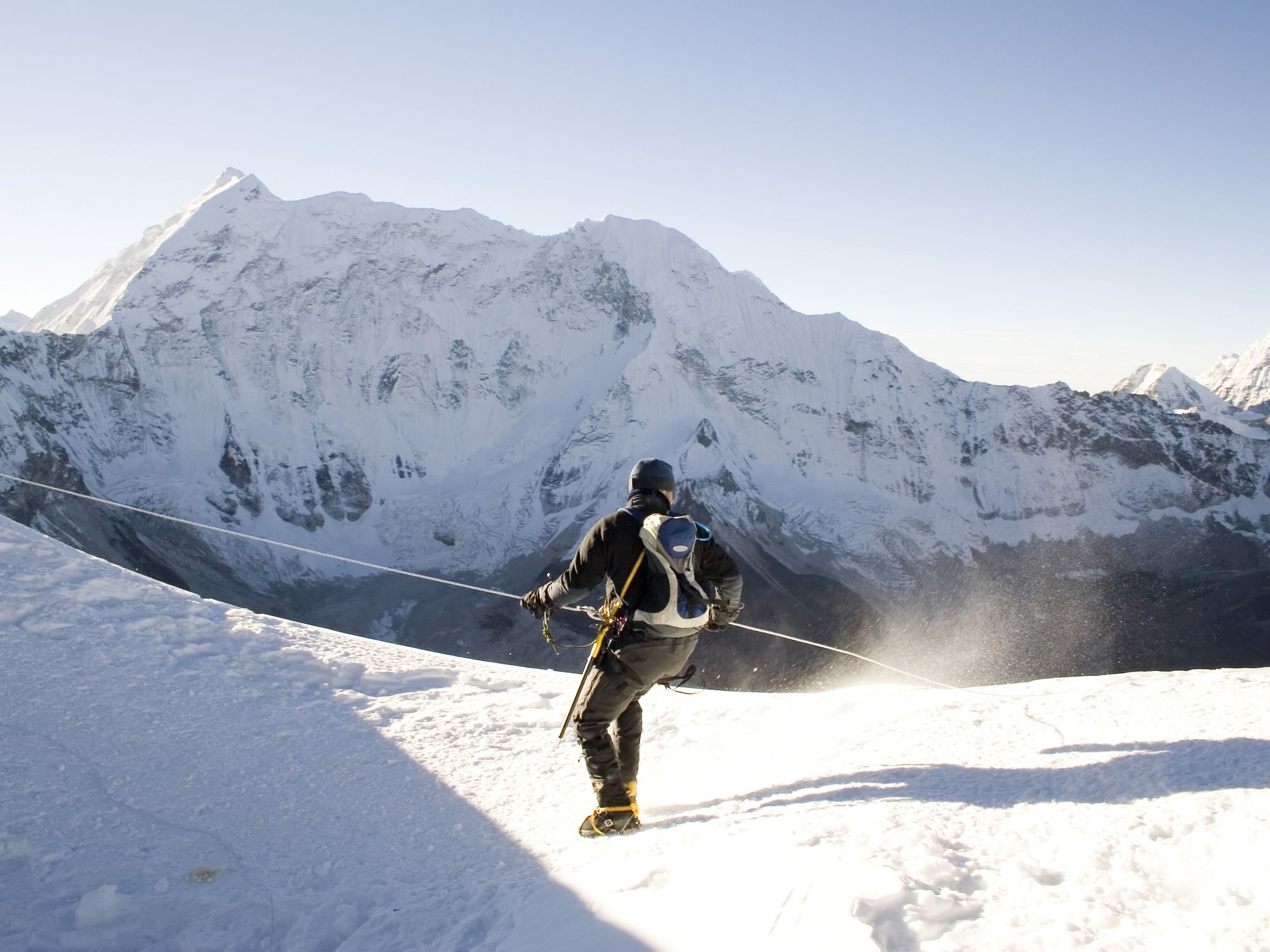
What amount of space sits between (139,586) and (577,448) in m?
110

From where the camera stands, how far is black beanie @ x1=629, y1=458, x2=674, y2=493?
213 inches

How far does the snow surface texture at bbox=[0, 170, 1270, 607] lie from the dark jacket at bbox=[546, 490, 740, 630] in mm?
97887

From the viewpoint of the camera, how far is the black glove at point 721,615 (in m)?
5.54

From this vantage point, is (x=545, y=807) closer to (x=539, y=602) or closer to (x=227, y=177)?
(x=539, y=602)

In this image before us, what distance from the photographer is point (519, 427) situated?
129 metres

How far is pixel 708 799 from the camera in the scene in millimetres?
5320

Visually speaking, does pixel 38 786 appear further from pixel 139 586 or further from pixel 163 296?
pixel 163 296

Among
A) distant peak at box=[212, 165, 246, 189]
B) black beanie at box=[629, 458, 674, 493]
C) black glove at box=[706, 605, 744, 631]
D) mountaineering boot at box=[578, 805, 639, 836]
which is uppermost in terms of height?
distant peak at box=[212, 165, 246, 189]

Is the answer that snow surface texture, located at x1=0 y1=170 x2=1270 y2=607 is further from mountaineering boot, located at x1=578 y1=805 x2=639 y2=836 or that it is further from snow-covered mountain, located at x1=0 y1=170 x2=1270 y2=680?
mountaineering boot, located at x1=578 y1=805 x2=639 y2=836

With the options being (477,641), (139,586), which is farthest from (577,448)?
(139,586)

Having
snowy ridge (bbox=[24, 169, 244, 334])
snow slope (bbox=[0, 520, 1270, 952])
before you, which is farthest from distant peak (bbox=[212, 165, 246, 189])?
snow slope (bbox=[0, 520, 1270, 952])

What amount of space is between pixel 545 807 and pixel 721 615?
175 cm

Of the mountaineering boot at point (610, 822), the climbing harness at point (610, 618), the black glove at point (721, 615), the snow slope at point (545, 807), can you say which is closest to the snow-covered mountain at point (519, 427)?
the snow slope at point (545, 807)

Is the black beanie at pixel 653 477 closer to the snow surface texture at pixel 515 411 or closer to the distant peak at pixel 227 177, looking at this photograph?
the snow surface texture at pixel 515 411
